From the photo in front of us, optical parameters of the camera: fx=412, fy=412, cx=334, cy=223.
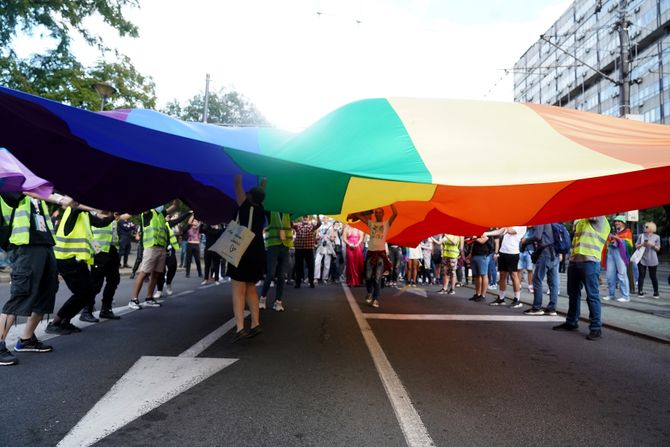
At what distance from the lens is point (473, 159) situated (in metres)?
3.81

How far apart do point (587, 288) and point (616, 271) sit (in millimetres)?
4771

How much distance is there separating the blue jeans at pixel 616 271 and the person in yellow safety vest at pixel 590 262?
4.22 m

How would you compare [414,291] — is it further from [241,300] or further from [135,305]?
[241,300]

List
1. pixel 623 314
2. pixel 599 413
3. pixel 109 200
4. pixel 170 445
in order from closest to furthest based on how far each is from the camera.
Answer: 1. pixel 170 445
2. pixel 599 413
3. pixel 109 200
4. pixel 623 314

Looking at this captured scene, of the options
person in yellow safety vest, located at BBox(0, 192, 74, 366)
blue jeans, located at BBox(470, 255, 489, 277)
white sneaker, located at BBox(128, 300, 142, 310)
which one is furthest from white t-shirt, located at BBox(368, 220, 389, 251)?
person in yellow safety vest, located at BBox(0, 192, 74, 366)

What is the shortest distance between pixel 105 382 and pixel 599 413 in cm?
384

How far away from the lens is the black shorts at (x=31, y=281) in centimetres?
397

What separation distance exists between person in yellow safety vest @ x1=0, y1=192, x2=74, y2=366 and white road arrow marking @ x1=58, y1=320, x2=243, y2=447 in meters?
1.20

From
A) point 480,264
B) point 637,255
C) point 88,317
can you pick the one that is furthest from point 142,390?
point 637,255

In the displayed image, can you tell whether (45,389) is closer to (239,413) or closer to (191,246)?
(239,413)

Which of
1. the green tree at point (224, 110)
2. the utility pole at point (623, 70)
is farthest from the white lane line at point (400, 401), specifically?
the green tree at point (224, 110)

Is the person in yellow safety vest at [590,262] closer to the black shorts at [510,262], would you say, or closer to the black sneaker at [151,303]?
the black shorts at [510,262]

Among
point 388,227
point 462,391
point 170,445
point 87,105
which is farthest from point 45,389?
point 87,105

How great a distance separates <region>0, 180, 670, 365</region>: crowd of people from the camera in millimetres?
4125
